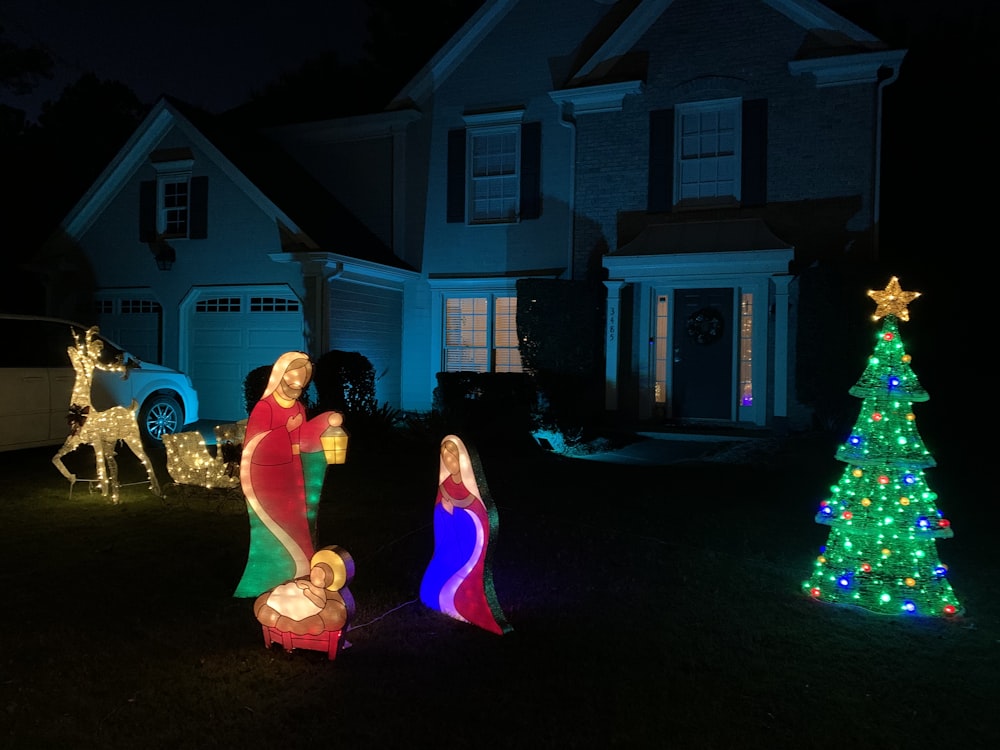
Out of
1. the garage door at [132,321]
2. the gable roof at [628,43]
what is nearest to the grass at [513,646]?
the gable roof at [628,43]

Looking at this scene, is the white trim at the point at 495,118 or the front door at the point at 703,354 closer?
the front door at the point at 703,354

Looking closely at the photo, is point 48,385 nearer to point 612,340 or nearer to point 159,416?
point 159,416

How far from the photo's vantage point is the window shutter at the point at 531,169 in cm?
1434

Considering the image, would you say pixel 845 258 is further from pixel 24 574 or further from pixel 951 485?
pixel 24 574

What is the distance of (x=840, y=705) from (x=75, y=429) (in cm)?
694

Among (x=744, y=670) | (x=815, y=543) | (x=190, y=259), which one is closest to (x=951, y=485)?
(x=815, y=543)

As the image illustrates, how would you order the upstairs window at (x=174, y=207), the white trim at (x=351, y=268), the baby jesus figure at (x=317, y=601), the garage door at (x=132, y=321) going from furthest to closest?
1. the garage door at (x=132, y=321)
2. the upstairs window at (x=174, y=207)
3. the white trim at (x=351, y=268)
4. the baby jesus figure at (x=317, y=601)

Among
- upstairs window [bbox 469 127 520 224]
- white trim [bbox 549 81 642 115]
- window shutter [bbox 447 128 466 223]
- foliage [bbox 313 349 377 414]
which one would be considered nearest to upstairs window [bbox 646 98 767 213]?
white trim [bbox 549 81 642 115]

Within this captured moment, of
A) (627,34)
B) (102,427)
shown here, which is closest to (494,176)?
(627,34)

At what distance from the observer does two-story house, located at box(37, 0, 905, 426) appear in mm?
12484

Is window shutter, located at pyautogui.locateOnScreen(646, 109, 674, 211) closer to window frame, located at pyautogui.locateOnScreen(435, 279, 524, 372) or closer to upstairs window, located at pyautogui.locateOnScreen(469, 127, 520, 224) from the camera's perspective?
upstairs window, located at pyautogui.locateOnScreen(469, 127, 520, 224)

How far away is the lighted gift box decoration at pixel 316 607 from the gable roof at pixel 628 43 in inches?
435

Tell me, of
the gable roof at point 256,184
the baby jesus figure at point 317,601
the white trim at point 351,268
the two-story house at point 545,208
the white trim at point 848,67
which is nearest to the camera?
the baby jesus figure at point 317,601

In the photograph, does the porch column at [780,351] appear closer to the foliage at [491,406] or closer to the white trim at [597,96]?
the foliage at [491,406]
